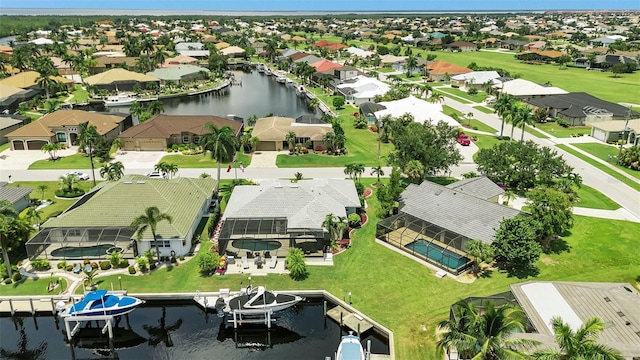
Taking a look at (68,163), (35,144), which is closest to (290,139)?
(68,163)

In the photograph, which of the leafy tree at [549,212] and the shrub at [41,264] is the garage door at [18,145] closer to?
the shrub at [41,264]

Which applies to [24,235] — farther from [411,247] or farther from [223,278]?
A: [411,247]

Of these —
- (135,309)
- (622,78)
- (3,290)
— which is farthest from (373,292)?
(622,78)

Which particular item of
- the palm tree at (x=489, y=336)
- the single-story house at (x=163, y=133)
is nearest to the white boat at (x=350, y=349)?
the palm tree at (x=489, y=336)

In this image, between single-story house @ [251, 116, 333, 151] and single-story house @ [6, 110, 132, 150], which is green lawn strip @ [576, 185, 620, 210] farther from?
single-story house @ [6, 110, 132, 150]

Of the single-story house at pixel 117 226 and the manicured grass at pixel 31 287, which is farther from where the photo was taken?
the single-story house at pixel 117 226

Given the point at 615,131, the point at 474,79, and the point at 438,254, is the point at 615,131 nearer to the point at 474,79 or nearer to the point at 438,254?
the point at 474,79

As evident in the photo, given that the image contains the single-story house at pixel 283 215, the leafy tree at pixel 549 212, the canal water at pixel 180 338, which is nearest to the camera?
the canal water at pixel 180 338
